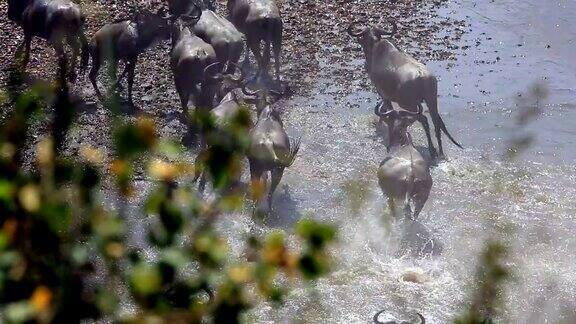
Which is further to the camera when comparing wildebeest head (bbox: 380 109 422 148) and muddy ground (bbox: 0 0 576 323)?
wildebeest head (bbox: 380 109 422 148)

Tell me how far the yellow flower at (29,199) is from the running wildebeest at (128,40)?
10541 mm

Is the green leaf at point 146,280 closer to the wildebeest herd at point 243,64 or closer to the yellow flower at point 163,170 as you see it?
the yellow flower at point 163,170

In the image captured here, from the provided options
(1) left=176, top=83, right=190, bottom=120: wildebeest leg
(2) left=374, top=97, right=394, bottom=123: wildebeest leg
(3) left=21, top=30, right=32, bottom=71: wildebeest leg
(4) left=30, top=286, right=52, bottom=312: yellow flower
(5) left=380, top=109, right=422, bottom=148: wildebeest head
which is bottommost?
Answer: (3) left=21, top=30, right=32, bottom=71: wildebeest leg

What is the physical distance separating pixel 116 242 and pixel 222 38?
10.4 metres

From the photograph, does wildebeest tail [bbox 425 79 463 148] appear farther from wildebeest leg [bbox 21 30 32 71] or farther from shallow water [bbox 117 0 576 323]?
wildebeest leg [bbox 21 30 32 71]

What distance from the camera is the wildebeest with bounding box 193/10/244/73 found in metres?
12.3

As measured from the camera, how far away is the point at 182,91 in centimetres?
1179

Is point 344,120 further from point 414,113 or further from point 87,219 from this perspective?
point 87,219

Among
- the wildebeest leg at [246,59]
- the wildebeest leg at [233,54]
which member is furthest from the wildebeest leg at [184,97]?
the wildebeest leg at [246,59]

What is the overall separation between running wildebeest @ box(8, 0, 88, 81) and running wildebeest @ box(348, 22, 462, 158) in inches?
163

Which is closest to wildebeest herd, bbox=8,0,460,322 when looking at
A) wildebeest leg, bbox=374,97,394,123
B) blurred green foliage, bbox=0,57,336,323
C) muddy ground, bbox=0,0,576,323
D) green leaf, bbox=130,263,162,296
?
wildebeest leg, bbox=374,97,394,123

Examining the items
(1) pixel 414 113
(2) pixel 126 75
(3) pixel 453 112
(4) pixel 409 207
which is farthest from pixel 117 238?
(2) pixel 126 75

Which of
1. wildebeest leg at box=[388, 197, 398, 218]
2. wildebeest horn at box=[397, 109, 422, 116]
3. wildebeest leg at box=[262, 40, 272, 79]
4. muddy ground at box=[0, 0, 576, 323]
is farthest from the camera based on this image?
wildebeest leg at box=[262, 40, 272, 79]

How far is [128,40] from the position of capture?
12375 mm
